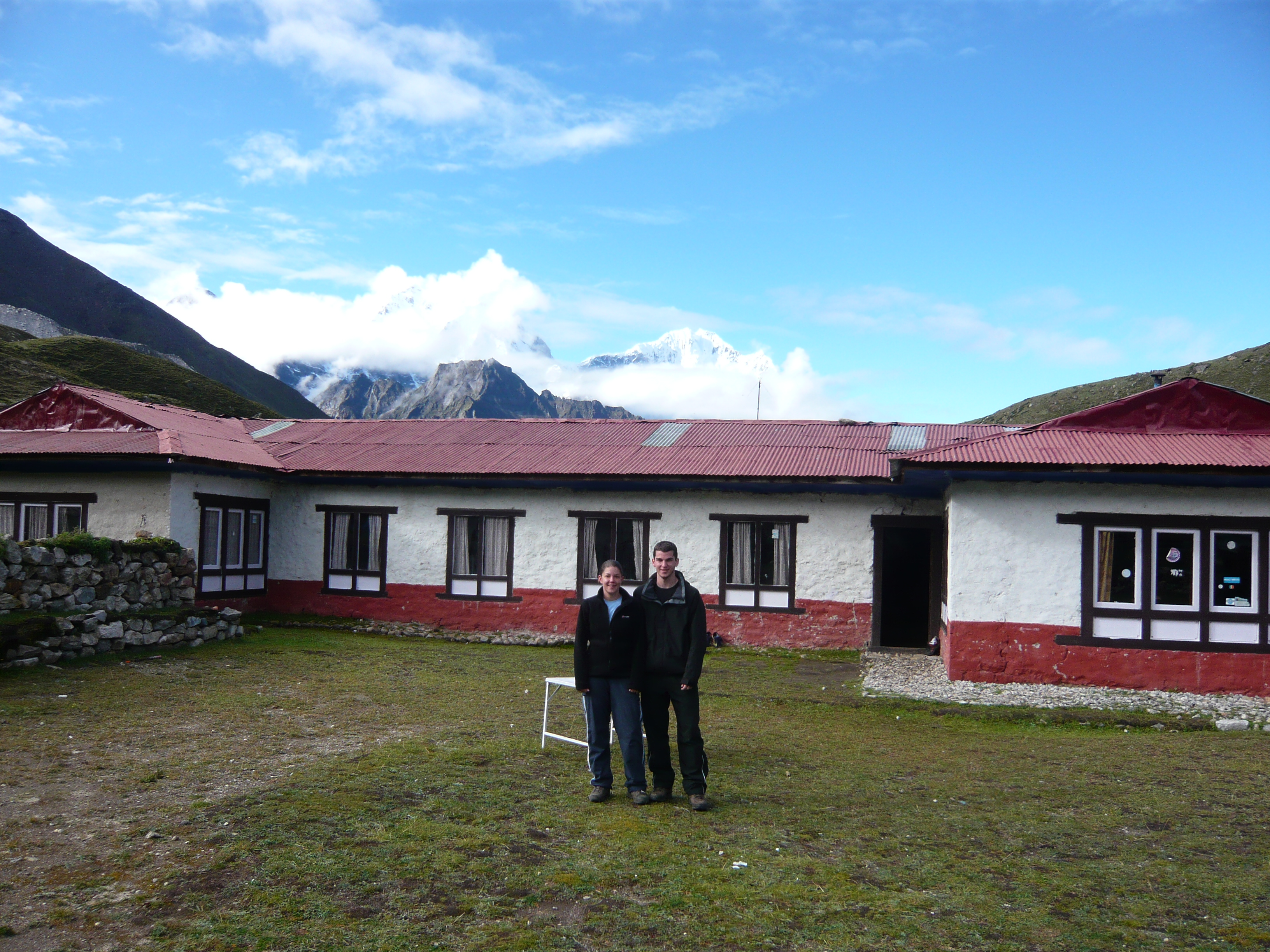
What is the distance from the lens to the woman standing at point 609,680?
6328mm

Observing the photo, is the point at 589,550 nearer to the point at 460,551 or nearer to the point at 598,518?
the point at 598,518

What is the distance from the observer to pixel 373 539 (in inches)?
709

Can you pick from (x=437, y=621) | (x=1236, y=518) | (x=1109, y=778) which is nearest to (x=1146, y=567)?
(x=1236, y=518)

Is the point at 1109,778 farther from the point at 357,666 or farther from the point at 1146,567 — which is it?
the point at 357,666

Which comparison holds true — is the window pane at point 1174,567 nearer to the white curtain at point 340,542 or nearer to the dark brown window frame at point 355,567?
the dark brown window frame at point 355,567

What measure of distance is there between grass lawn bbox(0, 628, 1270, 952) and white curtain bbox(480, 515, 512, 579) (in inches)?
284

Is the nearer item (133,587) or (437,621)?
(133,587)

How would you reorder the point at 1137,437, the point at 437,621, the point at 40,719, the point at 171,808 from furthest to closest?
1. the point at 437,621
2. the point at 1137,437
3. the point at 40,719
4. the point at 171,808

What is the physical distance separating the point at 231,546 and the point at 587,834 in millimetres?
14013

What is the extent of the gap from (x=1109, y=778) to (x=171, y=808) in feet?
23.3

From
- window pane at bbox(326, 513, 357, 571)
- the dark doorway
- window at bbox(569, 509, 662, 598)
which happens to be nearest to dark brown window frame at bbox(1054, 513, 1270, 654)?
the dark doorway

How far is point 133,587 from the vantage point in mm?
13594

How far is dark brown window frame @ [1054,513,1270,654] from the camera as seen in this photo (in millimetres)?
11391

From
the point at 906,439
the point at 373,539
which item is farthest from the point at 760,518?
the point at 373,539
